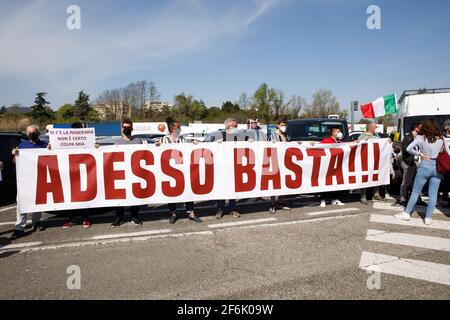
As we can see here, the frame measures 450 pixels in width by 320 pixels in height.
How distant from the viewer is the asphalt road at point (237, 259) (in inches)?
142

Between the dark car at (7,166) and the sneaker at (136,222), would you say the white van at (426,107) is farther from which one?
the dark car at (7,166)

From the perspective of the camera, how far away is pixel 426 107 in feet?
39.2

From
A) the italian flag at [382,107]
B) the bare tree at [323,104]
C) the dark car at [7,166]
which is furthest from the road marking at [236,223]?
the bare tree at [323,104]

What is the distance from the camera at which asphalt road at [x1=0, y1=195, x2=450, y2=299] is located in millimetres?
3619

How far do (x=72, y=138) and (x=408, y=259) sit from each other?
6.18 m

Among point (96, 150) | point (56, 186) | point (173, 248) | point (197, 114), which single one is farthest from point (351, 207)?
point (197, 114)

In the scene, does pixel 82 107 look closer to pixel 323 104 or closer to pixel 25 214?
pixel 323 104

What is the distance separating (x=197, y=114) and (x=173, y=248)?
298ft

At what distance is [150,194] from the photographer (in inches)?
251

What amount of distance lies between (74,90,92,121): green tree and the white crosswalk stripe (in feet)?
317

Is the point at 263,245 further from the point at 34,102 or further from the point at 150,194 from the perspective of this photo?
the point at 34,102

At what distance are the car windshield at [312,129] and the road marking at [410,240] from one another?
4323 mm

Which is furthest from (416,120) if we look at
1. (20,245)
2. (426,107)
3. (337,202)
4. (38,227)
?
(20,245)

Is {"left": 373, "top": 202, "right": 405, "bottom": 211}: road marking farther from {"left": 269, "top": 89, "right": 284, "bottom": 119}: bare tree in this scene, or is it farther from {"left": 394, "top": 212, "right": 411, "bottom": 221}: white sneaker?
{"left": 269, "top": 89, "right": 284, "bottom": 119}: bare tree
